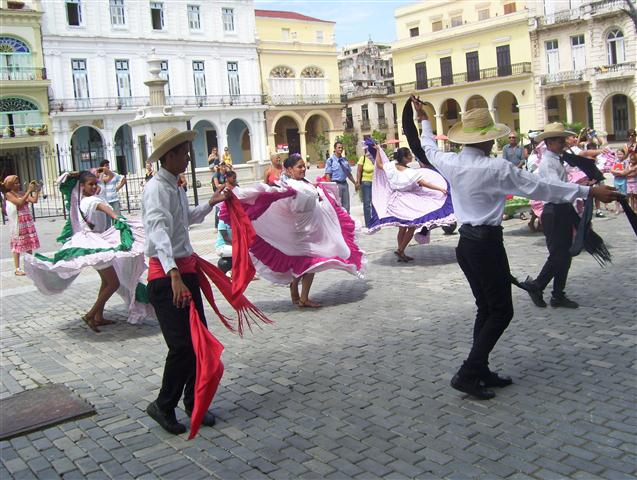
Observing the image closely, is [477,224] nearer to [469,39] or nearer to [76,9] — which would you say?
[76,9]

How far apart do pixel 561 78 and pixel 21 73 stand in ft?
104

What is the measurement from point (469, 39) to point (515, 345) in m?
45.8

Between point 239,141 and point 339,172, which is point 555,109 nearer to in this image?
point 239,141

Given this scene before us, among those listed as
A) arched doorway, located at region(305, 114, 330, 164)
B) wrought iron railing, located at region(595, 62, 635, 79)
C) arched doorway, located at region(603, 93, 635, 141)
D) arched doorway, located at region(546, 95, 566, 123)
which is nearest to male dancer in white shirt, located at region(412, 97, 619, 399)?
wrought iron railing, located at region(595, 62, 635, 79)

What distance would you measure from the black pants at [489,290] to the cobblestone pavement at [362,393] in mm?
279

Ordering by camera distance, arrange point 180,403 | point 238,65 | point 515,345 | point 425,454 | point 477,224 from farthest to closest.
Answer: point 238,65, point 515,345, point 180,403, point 477,224, point 425,454

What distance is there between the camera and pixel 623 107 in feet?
138

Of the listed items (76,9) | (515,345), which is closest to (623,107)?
(76,9)

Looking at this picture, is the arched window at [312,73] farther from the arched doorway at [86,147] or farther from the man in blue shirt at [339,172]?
the man in blue shirt at [339,172]

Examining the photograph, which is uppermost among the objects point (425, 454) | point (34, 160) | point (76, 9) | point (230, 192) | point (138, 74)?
point (76, 9)

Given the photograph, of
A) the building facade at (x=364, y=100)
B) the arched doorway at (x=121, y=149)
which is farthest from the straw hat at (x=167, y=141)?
the building facade at (x=364, y=100)

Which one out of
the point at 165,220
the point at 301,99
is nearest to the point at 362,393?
the point at 165,220

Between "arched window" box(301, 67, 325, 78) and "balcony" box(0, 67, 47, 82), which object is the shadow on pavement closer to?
"balcony" box(0, 67, 47, 82)

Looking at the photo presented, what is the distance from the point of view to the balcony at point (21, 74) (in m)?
37.3
